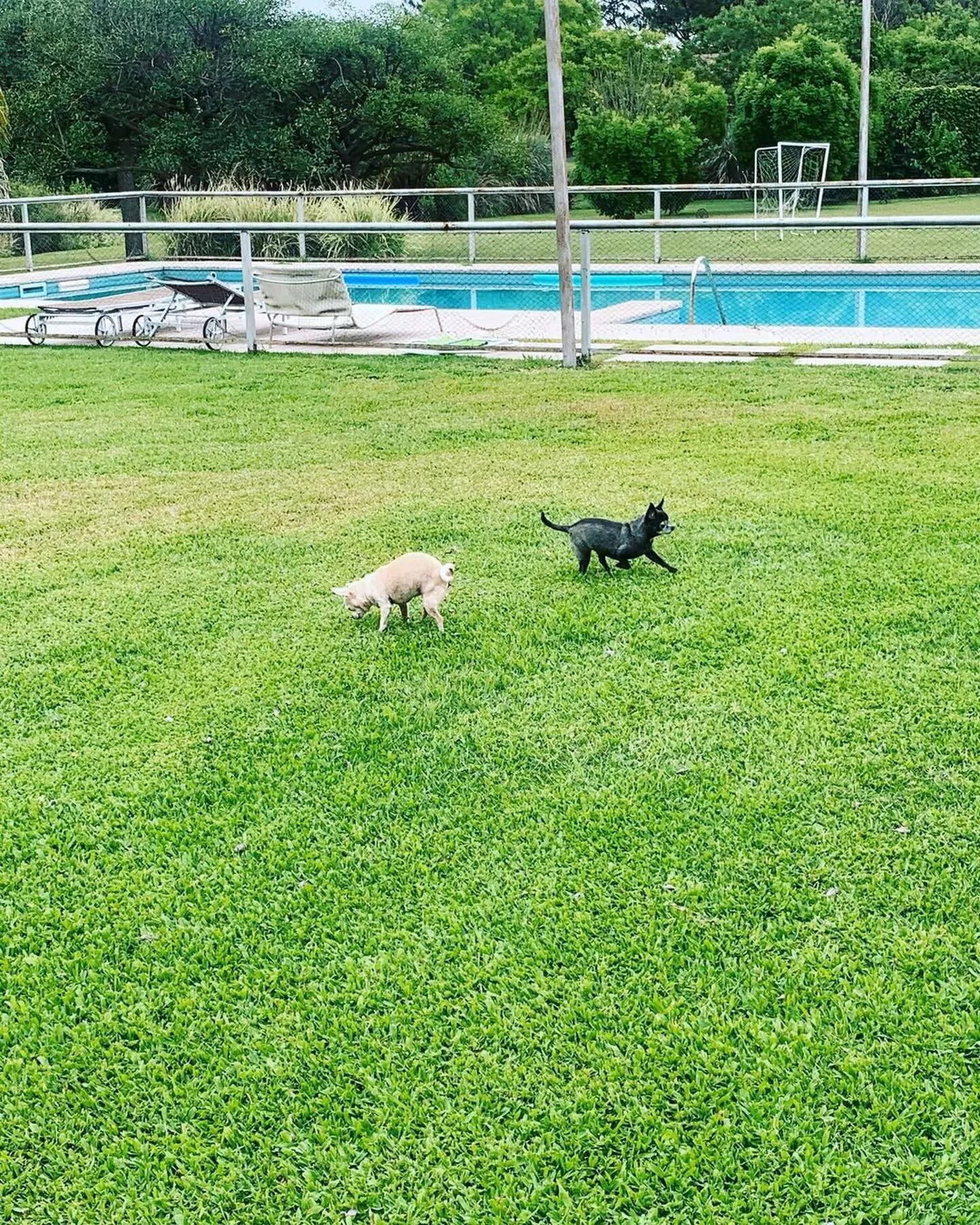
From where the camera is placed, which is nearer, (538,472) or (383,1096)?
(383,1096)

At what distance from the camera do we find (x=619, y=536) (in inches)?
201

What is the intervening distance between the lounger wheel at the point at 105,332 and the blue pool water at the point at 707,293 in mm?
2265

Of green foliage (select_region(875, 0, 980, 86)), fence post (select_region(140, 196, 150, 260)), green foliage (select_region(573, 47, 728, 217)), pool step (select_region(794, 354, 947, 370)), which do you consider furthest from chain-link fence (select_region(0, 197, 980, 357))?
green foliage (select_region(875, 0, 980, 86))

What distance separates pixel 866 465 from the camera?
21.9ft

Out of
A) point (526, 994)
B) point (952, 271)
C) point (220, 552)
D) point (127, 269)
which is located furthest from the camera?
point (127, 269)

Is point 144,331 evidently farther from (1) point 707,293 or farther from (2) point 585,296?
(1) point 707,293

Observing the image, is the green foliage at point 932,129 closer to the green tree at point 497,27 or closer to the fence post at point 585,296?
the green tree at point 497,27

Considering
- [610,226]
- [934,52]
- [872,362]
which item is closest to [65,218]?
[610,226]

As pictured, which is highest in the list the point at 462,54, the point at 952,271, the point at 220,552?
the point at 462,54

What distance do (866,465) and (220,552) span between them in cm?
320

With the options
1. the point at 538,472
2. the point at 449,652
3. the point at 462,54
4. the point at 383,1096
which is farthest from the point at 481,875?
the point at 462,54

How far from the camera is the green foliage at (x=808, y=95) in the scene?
2750cm

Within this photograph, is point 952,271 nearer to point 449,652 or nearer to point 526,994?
point 449,652

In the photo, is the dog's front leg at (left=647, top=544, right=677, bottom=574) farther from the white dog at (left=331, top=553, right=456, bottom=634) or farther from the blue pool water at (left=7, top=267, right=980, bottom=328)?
the blue pool water at (left=7, top=267, right=980, bottom=328)
